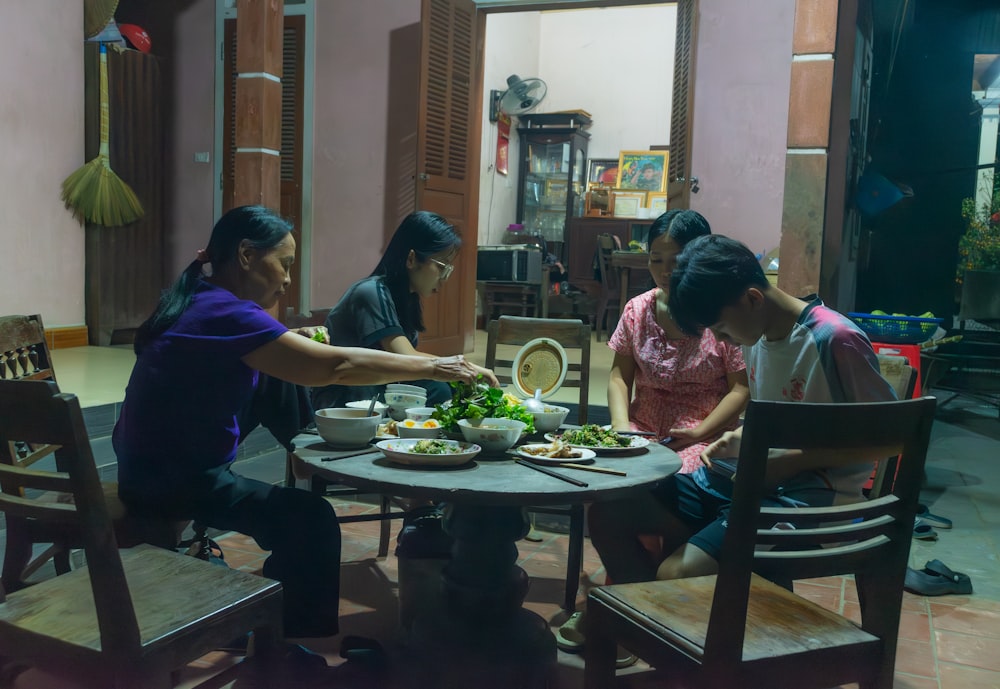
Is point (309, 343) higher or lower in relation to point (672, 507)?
higher

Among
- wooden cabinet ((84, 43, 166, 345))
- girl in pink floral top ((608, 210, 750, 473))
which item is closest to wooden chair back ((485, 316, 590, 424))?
girl in pink floral top ((608, 210, 750, 473))

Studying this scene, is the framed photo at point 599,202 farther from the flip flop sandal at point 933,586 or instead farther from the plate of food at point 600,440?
the plate of food at point 600,440

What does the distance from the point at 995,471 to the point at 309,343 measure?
432 centimetres

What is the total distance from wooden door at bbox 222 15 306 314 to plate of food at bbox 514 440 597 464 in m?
5.37

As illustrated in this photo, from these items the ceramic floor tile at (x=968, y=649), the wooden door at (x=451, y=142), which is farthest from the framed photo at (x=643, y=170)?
the ceramic floor tile at (x=968, y=649)

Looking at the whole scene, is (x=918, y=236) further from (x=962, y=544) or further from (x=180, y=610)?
(x=180, y=610)

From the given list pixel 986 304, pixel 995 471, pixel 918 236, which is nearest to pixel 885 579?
pixel 995 471

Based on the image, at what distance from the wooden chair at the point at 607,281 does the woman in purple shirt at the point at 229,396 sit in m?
6.97

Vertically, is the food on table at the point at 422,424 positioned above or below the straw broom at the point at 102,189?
below

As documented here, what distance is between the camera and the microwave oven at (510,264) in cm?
895

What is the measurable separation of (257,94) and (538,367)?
11.5 ft

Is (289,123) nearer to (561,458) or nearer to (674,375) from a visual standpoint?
(674,375)

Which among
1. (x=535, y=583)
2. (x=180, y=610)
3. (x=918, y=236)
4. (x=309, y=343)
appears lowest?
(x=535, y=583)

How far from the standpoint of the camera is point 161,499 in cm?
184
